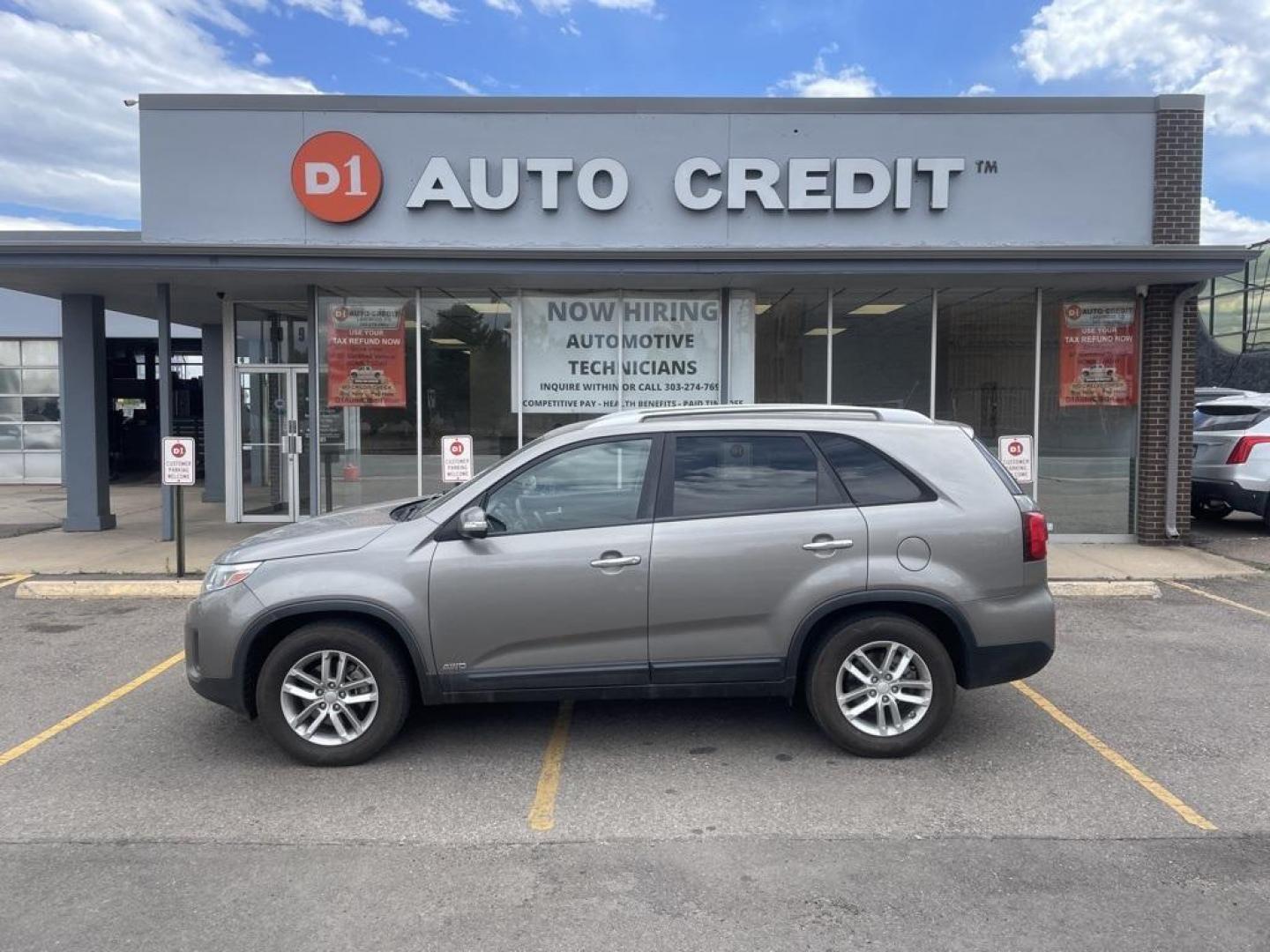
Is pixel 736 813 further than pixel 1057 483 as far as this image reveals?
No

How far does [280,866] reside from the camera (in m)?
3.79

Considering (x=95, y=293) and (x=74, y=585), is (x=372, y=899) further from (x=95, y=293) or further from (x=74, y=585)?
(x=95, y=293)

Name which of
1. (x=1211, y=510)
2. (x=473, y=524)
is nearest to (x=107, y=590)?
(x=473, y=524)

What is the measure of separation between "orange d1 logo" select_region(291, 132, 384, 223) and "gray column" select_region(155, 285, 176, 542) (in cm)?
215

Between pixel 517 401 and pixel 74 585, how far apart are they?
532 cm

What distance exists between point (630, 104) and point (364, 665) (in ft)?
28.4

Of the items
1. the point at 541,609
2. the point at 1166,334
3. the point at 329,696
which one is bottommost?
the point at 329,696

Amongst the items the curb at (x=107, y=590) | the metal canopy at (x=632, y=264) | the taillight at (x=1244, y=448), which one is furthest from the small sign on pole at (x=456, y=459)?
the taillight at (x=1244, y=448)

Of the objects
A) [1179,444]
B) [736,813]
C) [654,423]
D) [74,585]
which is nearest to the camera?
[736,813]

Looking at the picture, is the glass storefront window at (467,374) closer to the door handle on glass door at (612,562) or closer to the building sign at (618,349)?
the building sign at (618,349)

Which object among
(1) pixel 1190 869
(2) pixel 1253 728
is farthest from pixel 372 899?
(2) pixel 1253 728

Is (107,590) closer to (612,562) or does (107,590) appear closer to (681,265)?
(612,562)

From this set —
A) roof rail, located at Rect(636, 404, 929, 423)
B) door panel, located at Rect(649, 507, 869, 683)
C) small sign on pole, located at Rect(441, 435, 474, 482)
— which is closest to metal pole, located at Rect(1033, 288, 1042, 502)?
small sign on pole, located at Rect(441, 435, 474, 482)

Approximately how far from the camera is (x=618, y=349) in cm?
1202
